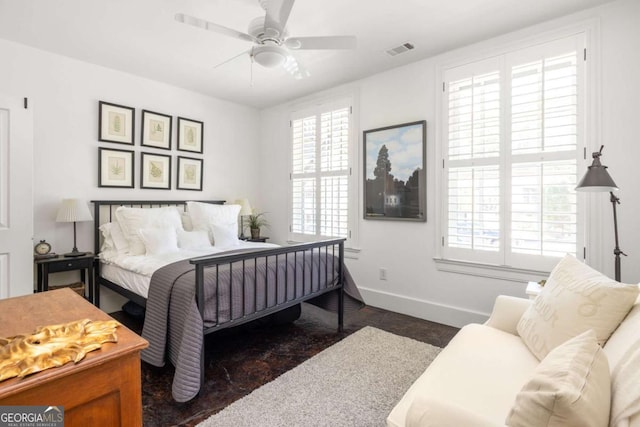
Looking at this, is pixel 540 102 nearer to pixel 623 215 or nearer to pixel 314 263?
pixel 623 215

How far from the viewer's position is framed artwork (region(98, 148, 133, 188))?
3506 millimetres

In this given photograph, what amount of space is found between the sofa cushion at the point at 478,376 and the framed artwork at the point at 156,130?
3812 millimetres

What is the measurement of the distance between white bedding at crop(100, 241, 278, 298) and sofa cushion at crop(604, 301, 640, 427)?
2.41 m

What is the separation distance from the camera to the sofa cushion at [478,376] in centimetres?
115

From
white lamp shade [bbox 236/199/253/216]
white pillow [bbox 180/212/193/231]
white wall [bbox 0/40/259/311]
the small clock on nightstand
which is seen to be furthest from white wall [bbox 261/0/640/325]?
the small clock on nightstand

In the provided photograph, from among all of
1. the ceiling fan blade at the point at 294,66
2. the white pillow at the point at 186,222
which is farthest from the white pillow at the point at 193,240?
the ceiling fan blade at the point at 294,66

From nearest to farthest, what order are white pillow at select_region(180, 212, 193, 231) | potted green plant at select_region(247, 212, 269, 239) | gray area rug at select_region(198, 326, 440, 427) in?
gray area rug at select_region(198, 326, 440, 427) → white pillow at select_region(180, 212, 193, 231) → potted green plant at select_region(247, 212, 269, 239)

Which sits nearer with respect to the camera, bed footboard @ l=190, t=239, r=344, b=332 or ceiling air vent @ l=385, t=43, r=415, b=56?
bed footboard @ l=190, t=239, r=344, b=332

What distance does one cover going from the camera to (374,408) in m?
1.88

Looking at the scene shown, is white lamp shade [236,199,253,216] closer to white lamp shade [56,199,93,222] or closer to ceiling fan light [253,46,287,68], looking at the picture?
white lamp shade [56,199,93,222]

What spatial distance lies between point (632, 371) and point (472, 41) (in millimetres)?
2998

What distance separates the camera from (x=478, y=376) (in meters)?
1.34

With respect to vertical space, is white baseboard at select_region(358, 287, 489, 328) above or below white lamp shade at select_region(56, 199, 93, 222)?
below

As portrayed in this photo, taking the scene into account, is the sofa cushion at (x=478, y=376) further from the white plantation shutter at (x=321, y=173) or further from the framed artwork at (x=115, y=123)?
the framed artwork at (x=115, y=123)
